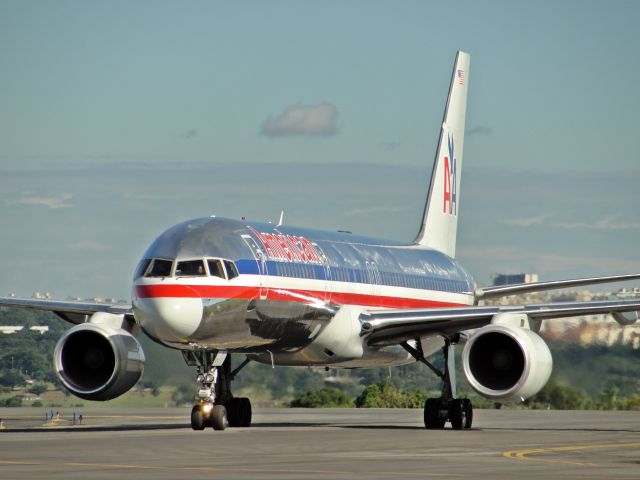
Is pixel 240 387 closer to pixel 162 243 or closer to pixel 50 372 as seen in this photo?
pixel 50 372

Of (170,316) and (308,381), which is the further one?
(308,381)

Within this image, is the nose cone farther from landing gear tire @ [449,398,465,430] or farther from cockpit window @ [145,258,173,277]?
landing gear tire @ [449,398,465,430]

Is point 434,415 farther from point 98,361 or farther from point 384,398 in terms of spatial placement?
point 384,398

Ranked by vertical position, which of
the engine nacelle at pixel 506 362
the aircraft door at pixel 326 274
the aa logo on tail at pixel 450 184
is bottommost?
the engine nacelle at pixel 506 362

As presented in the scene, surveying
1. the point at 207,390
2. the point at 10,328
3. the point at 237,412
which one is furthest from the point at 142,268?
the point at 10,328

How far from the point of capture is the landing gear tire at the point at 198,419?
29.1m

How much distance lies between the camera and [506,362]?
31.4m

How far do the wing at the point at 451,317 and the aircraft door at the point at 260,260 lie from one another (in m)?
4.35

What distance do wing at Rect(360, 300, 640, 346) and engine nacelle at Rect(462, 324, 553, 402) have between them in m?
0.87

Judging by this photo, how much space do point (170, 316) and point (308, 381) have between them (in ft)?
68.4

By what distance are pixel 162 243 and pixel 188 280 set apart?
1.23 metres

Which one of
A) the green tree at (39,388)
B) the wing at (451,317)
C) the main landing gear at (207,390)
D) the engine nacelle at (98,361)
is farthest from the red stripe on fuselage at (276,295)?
the green tree at (39,388)

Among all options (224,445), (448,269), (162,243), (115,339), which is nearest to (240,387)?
(448,269)

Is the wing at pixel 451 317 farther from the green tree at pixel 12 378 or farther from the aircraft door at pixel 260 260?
the green tree at pixel 12 378
